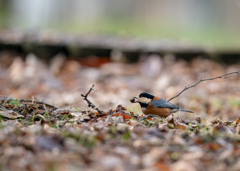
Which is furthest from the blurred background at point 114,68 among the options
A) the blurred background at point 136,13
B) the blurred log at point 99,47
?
the blurred background at point 136,13

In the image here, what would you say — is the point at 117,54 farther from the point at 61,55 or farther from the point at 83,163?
the point at 83,163

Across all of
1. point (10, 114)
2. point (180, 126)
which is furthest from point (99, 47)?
point (180, 126)

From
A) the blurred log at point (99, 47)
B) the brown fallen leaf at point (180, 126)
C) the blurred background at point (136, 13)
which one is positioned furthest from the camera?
the blurred background at point (136, 13)

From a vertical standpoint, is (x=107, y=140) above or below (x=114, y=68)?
below

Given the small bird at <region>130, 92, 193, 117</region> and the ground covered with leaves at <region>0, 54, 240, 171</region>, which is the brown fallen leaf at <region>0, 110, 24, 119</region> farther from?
the small bird at <region>130, 92, 193, 117</region>

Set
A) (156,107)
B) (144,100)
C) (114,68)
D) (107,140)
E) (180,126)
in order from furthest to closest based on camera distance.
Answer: (114,68), (144,100), (156,107), (180,126), (107,140)

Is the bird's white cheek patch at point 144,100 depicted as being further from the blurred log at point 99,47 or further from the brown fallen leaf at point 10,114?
the blurred log at point 99,47

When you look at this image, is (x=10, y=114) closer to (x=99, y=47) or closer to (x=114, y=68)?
(x=114, y=68)

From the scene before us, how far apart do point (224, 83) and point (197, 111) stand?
196 cm

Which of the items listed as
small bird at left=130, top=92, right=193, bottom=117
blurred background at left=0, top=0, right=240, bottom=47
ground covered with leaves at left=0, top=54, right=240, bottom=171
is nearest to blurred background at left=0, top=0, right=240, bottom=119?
ground covered with leaves at left=0, top=54, right=240, bottom=171

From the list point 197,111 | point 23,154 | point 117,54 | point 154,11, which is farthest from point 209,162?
point 154,11

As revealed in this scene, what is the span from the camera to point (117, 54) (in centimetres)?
1027

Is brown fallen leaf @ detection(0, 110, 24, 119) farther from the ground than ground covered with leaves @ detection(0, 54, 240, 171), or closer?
farther from the ground

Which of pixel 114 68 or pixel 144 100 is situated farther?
pixel 114 68
